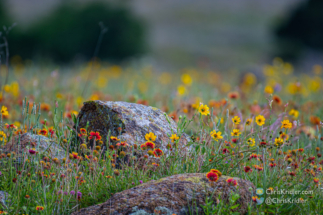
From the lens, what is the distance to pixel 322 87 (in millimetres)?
7988

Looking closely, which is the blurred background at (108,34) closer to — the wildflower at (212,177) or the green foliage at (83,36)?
the green foliage at (83,36)

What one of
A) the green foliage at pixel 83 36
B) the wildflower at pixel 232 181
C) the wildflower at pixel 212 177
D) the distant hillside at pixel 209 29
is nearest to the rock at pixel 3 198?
the wildflower at pixel 212 177

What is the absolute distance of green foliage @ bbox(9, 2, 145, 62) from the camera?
16.0m

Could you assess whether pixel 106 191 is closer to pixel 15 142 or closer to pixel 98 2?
pixel 15 142

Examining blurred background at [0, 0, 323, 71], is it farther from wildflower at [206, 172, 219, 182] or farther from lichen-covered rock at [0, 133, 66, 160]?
wildflower at [206, 172, 219, 182]

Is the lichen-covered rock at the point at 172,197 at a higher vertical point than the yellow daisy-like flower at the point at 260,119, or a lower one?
lower

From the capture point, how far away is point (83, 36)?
15922 mm

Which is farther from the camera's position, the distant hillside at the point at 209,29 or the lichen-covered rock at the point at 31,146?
the distant hillside at the point at 209,29

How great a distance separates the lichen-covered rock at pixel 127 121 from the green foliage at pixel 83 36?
13773 mm

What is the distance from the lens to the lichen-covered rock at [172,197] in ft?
5.69

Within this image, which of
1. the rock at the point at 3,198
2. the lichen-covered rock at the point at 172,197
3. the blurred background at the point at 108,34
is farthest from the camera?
the blurred background at the point at 108,34

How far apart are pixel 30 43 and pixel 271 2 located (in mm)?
61975

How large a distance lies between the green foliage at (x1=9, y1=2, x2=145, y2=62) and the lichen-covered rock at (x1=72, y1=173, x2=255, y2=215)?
14850 millimetres

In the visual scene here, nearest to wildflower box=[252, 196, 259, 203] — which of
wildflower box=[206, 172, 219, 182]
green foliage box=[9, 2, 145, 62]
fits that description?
wildflower box=[206, 172, 219, 182]
